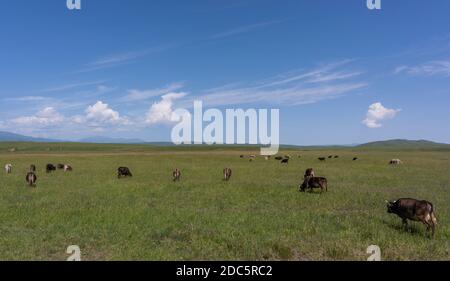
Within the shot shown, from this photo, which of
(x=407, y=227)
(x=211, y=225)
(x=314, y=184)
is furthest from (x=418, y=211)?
(x=314, y=184)

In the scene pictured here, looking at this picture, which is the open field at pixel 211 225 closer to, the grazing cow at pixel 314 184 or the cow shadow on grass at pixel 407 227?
the cow shadow on grass at pixel 407 227

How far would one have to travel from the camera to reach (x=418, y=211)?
1209 centimetres

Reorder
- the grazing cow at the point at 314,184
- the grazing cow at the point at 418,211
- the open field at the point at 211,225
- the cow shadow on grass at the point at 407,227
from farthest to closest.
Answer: the grazing cow at the point at 314,184, the cow shadow on grass at the point at 407,227, the grazing cow at the point at 418,211, the open field at the point at 211,225

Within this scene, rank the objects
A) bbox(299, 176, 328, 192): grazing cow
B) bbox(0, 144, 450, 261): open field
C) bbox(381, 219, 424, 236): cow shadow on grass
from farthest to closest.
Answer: bbox(299, 176, 328, 192): grazing cow
bbox(381, 219, 424, 236): cow shadow on grass
bbox(0, 144, 450, 261): open field

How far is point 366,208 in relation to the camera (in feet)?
56.0

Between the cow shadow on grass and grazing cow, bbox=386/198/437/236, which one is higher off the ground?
grazing cow, bbox=386/198/437/236

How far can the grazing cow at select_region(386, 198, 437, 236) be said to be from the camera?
11883 mm

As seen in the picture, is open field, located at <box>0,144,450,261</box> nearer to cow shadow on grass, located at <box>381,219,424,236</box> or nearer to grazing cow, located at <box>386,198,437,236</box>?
cow shadow on grass, located at <box>381,219,424,236</box>

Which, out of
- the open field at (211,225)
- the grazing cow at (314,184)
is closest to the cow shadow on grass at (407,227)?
the open field at (211,225)

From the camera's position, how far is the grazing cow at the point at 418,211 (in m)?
11.9

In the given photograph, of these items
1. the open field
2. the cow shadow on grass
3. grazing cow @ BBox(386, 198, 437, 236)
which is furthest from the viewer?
the cow shadow on grass

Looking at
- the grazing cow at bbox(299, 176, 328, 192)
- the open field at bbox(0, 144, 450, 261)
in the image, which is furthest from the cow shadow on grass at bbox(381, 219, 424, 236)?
the grazing cow at bbox(299, 176, 328, 192)
